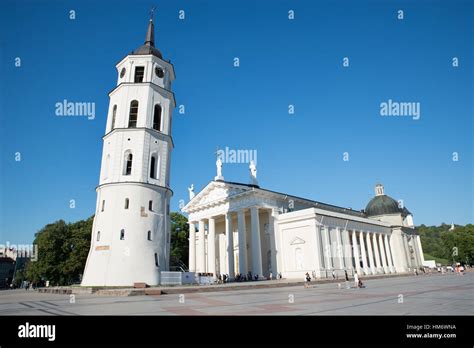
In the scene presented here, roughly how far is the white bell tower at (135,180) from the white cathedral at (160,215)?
78 mm

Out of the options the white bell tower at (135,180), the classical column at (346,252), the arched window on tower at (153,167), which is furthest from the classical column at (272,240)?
the arched window on tower at (153,167)

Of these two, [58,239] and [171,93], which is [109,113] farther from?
A: [58,239]

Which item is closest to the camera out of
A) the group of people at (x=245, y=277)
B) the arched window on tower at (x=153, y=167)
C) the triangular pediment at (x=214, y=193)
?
the arched window on tower at (x=153, y=167)

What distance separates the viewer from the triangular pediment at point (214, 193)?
4606cm

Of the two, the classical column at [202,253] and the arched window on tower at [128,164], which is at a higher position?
the arched window on tower at [128,164]

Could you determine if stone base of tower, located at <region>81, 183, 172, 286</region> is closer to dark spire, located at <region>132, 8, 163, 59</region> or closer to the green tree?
dark spire, located at <region>132, 8, 163, 59</region>

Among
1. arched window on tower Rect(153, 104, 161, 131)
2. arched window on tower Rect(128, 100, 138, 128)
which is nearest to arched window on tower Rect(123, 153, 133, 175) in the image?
arched window on tower Rect(128, 100, 138, 128)

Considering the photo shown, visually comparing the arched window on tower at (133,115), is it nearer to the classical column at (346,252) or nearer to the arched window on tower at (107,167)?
the arched window on tower at (107,167)

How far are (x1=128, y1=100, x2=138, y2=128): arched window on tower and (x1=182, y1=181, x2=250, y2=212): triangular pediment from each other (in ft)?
63.0

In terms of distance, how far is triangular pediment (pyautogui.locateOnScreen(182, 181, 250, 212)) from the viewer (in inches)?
1813
